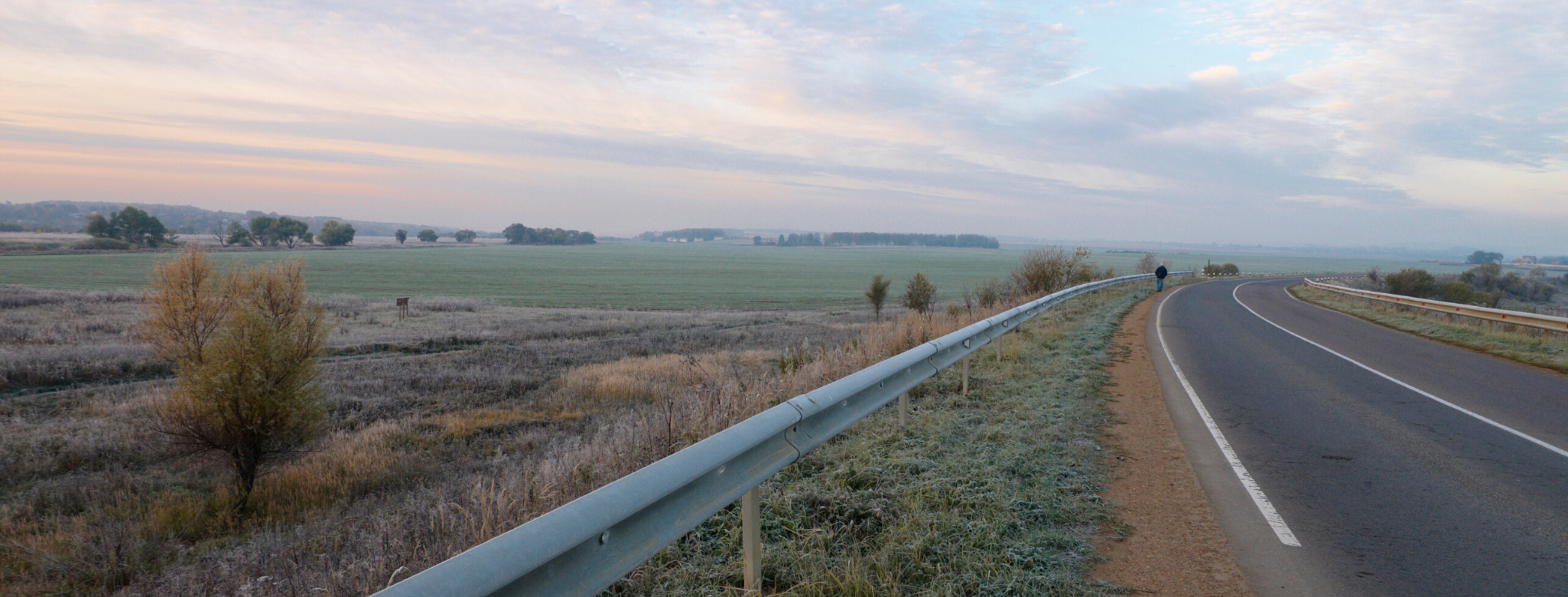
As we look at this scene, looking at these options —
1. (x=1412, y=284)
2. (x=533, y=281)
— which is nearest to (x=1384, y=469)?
(x=1412, y=284)

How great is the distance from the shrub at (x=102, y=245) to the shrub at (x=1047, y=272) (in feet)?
402

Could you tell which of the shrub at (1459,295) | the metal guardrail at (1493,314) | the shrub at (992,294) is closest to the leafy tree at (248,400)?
the shrub at (992,294)

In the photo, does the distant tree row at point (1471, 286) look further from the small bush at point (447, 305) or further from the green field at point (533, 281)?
the small bush at point (447, 305)

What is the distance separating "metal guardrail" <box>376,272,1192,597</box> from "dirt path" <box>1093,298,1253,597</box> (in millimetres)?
1728

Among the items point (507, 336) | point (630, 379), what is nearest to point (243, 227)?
point (507, 336)

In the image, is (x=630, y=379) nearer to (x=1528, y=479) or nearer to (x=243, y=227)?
(x=1528, y=479)

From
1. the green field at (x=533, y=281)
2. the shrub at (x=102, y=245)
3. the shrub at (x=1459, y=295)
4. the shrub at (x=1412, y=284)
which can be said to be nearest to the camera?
the shrub at (x=1459, y=295)

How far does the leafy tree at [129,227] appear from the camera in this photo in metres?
108

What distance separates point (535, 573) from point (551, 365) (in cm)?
1780

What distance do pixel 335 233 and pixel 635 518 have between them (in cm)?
18541

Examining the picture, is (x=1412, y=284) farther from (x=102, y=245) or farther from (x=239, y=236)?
(x=239, y=236)

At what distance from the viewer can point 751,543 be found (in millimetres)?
3201

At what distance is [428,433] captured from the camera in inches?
456

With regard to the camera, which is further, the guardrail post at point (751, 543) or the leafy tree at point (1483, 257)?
the leafy tree at point (1483, 257)
